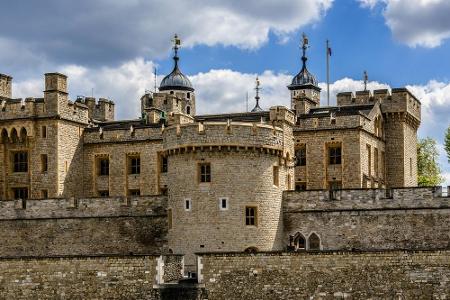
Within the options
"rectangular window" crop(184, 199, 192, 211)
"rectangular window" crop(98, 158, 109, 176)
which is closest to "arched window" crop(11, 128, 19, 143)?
"rectangular window" crop(98, 158, 109, 176)

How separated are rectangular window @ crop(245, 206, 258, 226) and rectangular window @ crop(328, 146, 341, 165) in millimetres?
13178

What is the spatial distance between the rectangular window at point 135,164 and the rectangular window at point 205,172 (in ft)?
47.1

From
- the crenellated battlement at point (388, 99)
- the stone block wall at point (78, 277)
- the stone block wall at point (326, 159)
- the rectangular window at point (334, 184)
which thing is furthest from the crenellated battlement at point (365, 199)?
the crenellated battlement at point (388, 99)

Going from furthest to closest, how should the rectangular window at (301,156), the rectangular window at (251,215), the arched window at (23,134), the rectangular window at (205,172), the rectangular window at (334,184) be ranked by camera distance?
1. the arched window at (23,134)
2. the rectangular window at (301,156)
3. the rectangular window at (334,184)
4. the rectangular window at (205,172)
5. the rectangular window at (251,215)

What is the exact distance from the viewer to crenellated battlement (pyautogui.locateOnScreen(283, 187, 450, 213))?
133 ft

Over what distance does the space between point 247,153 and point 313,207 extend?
Result: 448 centimetres

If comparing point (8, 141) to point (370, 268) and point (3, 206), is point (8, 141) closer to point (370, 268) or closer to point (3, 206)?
point (3, 206)

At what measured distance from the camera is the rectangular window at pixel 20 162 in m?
53.2

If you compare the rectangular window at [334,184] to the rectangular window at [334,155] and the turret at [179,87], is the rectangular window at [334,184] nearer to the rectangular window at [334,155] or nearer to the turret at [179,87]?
the rectangular window at [334,155]

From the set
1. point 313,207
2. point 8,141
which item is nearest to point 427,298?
point 313,207

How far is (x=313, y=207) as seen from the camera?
1654 inches

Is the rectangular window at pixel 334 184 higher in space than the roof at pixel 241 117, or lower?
lower

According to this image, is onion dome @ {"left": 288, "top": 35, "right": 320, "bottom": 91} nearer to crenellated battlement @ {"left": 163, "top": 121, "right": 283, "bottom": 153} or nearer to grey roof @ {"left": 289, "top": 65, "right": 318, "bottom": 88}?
grey roof @ {"left": 289, "top": 65, "right": 318, "bottom": 88}

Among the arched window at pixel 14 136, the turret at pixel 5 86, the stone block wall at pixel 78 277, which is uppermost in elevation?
the turret at pixel 5 86
